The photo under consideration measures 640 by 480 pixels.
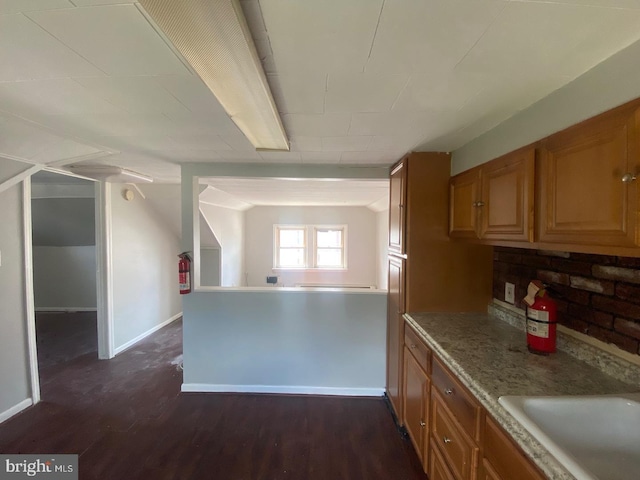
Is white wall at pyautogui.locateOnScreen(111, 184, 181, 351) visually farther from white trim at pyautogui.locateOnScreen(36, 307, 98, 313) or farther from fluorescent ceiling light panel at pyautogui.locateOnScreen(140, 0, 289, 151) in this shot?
fluorescent ceiling light panel at pyautogui.locateOnScreen(140, 0, 289, 151)

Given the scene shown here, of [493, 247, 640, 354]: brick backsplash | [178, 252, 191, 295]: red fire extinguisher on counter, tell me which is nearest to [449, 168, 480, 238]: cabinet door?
[493, 247, 640, 354]: brick backsplash

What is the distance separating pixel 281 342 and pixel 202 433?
88cm

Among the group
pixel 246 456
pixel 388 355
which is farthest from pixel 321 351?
pixel 246 456

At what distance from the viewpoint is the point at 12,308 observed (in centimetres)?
213

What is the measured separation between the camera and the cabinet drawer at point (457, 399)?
3.58ft

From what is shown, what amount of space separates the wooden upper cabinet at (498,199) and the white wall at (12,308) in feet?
11.1

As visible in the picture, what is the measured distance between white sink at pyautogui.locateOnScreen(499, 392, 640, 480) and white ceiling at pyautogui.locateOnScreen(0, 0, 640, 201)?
1206 mm

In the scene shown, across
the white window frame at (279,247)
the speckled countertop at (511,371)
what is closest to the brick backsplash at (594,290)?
the speckled countertop at (511,371)

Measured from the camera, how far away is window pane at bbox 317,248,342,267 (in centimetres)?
643

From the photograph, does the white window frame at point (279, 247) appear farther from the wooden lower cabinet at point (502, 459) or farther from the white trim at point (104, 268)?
the wooden lower cabinet at point (502, 459)

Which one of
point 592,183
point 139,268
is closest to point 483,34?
point 592,183

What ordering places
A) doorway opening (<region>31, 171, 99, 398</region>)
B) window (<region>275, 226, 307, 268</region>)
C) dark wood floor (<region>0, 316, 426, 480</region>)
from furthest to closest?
window (<region>275, 226, 307, 268</region>) < doorway opening (<region>31, 171, 99, 398</region>) < dark wood floor (<region>0, 316, 426, 480</region>)

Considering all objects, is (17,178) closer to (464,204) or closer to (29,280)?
(29,280)

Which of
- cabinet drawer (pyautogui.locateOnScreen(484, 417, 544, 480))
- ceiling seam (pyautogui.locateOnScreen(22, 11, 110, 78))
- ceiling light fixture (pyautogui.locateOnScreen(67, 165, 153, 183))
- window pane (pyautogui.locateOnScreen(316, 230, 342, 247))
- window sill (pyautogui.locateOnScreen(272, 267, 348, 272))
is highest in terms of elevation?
ceiling light fixture (pyautogui.locateOnScreen(67, 165, 153, 183))
